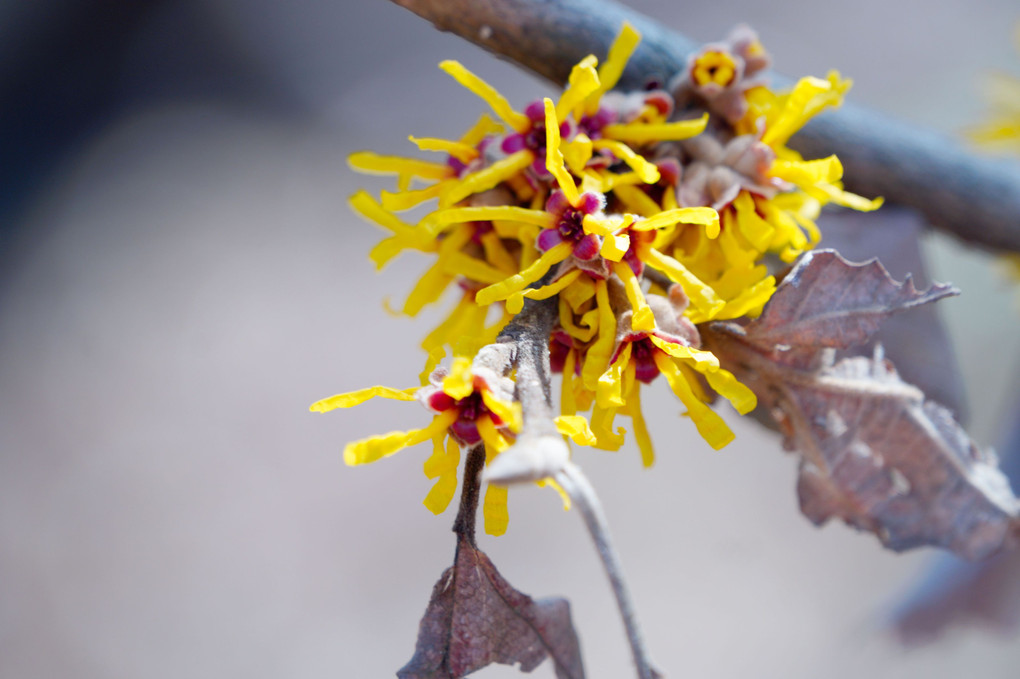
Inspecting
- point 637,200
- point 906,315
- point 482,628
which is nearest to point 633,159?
point 637,200

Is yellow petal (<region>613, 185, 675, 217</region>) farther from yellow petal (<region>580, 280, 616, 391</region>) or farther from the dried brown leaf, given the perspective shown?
the dried brown leaf

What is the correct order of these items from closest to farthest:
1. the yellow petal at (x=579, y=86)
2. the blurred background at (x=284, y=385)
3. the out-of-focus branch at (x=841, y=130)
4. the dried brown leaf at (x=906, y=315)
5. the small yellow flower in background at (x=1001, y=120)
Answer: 1. the yellow petal at (x=579, y=86)
2. the out-of-focus branch at (x=841, y=130)
3. the dried brown leaf at (x=906, y=315)
4. the small yellow flower in background at (x=1001, y=120)
5. the blurred background at (x=284, y=385)

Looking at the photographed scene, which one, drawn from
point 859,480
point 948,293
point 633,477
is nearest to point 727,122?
point 948,293

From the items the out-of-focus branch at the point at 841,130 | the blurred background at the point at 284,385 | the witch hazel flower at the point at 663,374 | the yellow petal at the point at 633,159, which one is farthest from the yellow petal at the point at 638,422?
the blurred background at the point at 284,385

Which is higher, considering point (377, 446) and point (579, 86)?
point (579, 86)

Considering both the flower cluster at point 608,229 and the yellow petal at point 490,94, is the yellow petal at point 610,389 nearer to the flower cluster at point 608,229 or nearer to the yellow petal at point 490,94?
the flower cluster at point 608,229

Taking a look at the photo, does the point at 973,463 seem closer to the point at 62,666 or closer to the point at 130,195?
the point at 62,666

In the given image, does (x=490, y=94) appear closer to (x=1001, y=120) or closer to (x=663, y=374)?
(x=663, y=374)
